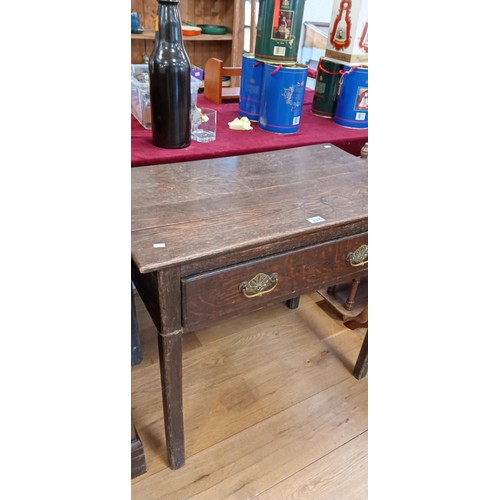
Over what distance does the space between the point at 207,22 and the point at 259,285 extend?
2.33 meters

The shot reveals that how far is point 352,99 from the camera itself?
1.31 m

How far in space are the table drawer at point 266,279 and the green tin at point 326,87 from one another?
0.76 meters

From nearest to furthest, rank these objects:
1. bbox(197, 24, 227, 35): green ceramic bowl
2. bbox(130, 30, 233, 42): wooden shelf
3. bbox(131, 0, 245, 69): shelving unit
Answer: bbox(130, 30, 233, 42): wooden shelf → bbox(131, 0, 245, 69): shelving unit → bbox(197, 24, 227, 35): green ceramic bowl

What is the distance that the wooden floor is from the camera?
0.95m

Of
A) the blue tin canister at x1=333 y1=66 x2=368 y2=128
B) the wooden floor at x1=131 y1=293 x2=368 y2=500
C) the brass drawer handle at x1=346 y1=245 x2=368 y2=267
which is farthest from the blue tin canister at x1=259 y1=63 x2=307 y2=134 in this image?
the wooden floor at x1=131 y1=293 x2=368 y2=500

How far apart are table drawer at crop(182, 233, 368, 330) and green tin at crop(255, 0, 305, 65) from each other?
0.67m

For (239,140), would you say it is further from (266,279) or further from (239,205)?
(266,279)

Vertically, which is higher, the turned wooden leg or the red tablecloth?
the red tablecloth

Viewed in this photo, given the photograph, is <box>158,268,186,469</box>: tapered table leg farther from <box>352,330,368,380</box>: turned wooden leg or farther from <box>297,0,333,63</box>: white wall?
<box>297,0,333,63</box>: white wall

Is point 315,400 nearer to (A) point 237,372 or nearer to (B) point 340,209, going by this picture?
(A) point 237,372

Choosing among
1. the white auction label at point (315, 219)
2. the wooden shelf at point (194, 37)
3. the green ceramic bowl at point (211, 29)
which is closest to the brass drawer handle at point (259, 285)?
the white auction label at point (315, 219)

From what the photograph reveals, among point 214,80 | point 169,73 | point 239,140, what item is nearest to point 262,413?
→ point 239,140
